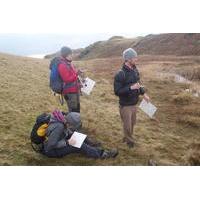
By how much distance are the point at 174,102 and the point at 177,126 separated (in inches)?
123

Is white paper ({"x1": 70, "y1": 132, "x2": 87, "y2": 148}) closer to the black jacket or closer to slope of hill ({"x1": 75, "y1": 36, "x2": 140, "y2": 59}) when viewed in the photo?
the black jacket

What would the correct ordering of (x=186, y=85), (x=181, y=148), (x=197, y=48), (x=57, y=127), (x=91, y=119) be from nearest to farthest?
(x=57, y=127) → (x=181, y=148) → (x=91, y=119) → (x=186, y=85) → (x=197, y=48)

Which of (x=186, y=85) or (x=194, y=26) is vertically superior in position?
(x=194, y=26)

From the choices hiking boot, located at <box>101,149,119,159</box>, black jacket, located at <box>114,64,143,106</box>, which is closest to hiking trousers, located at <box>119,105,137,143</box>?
black jacket, located at <box>114,64,143,106</box>

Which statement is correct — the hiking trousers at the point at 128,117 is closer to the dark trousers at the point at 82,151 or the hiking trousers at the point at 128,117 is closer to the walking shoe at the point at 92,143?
the walking shoe at the point at 92,143

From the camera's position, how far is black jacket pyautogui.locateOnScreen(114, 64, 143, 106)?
955 cm

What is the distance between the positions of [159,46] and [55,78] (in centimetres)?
3827

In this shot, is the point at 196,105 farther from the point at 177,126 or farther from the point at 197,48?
the point at 197,48

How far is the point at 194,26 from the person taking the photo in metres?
10.2

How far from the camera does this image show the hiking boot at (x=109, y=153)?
31.3 ft

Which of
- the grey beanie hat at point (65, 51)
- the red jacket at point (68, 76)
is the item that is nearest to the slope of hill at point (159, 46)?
the red jacket at point (68, 76)

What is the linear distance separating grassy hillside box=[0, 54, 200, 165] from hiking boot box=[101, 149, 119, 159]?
0.38 ft

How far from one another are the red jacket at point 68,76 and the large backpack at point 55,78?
8 cm
